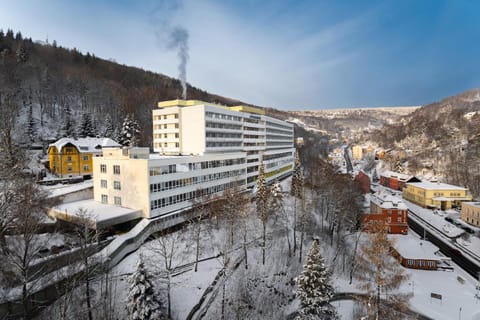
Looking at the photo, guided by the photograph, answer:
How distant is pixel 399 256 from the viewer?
1406 inches

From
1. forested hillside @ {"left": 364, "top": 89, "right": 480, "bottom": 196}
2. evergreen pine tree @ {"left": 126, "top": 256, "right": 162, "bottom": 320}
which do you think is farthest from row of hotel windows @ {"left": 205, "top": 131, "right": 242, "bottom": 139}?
forested hillside @ {"left": 364, "top": 89, "right": 480, "bottom": 196}

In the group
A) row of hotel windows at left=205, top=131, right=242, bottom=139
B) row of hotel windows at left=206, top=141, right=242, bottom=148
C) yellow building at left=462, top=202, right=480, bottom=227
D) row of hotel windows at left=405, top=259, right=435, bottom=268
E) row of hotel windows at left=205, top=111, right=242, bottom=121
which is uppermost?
row of hotel windows at left=205, top=111, right=242, bottom=121

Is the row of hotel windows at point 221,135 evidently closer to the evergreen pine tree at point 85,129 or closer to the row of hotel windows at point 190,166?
the row of hotel windows at point 190,166

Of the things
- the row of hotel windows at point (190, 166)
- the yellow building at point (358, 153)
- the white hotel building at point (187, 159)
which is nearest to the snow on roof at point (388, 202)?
the white hotel building at point (187, 159)

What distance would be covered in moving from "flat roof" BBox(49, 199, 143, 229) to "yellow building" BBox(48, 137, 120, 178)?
20526mm

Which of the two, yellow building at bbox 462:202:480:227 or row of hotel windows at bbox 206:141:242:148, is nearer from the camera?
yellow building at bbox 462:202:480:227

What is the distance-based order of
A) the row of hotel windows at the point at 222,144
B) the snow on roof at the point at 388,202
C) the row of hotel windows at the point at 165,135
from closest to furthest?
the snow on roof at the point at 388,202 < the row of hotel windows at the point at 222,144 < the row of hotel windows at the point at 165,135

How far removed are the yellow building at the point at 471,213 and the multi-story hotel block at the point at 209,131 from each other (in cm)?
3855

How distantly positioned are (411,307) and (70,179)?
53.2m

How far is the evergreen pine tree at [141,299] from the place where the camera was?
16.6m

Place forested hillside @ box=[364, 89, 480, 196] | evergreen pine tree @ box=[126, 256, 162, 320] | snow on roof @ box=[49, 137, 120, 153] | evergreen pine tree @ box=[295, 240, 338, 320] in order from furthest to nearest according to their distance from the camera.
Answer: forested hillside @ box=[364, 89, 480, 196] → snow on roof @ box=[49, 137, 120, 153] → evergreen pine tree @ box=[295, 240, 338, 320] → evergreen pine tree @ box=[126, 256, 162, 320]

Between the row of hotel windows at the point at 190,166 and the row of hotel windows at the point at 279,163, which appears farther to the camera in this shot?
the row of hotel windows at the point at 279,163

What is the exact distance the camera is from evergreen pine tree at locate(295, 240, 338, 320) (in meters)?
19.5

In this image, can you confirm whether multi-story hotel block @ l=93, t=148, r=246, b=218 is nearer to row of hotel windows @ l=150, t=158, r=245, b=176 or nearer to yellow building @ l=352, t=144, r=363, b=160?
row of hotel windows @ l=150, t=158, r=245, b=176
